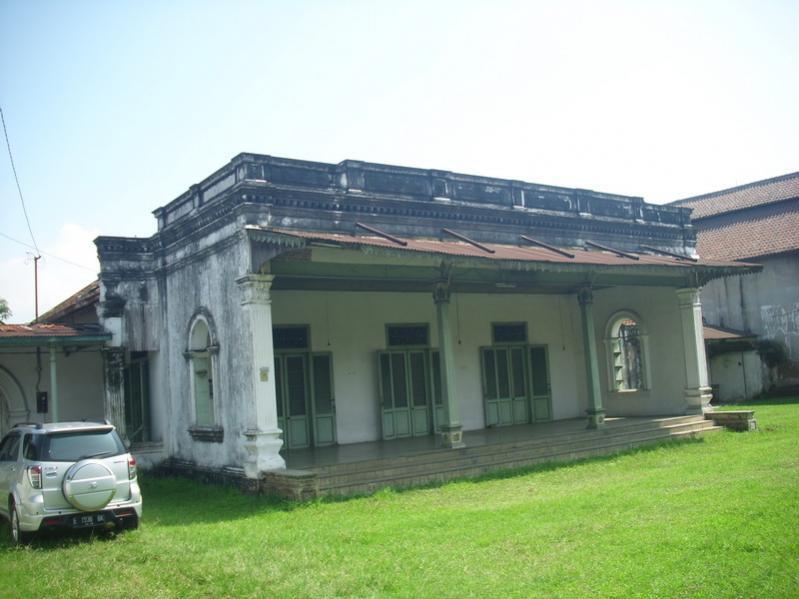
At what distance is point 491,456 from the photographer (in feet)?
41.5

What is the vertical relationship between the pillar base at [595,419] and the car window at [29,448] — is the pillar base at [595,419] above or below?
below

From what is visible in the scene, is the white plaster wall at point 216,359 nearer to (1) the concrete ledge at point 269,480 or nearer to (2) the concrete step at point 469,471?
(1) the concrete ledge at point 269,480

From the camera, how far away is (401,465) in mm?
11727

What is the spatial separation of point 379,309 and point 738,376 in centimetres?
1324

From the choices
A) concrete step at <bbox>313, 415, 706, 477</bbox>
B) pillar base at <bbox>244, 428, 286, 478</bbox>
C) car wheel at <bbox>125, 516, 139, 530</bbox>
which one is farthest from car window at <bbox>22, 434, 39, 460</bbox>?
concrete step at <bbox>313, 415, 706, 477</bbox>

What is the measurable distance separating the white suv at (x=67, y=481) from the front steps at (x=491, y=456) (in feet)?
8.18

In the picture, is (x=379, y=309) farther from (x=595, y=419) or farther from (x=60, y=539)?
(x=60, y=539)

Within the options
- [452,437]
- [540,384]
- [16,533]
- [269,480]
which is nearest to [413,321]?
[452,437]

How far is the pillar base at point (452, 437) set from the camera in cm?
1264

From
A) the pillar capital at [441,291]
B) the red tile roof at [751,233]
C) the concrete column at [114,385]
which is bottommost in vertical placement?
the concrete column at [114,385]

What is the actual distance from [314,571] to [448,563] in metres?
1.14

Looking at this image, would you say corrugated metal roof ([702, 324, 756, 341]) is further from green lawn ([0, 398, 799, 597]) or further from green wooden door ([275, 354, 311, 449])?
green wooden door ([275, 354, 311, 449])

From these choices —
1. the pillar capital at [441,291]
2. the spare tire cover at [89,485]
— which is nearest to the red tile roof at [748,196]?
the pillar capital at [441,291]

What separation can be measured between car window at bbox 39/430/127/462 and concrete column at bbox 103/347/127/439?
5600mm
